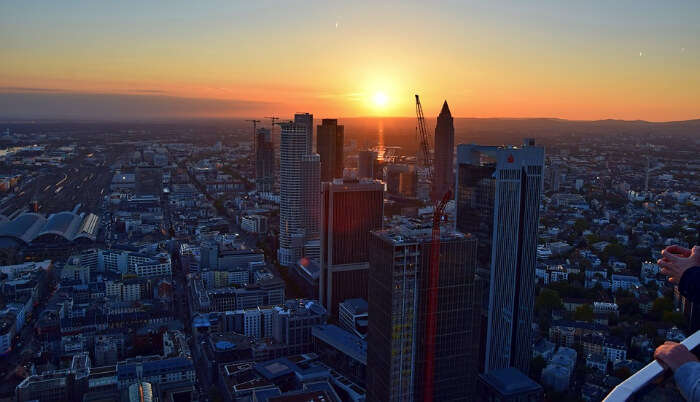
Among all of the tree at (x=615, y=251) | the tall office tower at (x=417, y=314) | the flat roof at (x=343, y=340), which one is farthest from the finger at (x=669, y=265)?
the tree at (x=615, y=251)

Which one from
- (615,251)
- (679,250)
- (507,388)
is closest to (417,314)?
(507,388)

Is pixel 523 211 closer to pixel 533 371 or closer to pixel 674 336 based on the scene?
pixel 533 371

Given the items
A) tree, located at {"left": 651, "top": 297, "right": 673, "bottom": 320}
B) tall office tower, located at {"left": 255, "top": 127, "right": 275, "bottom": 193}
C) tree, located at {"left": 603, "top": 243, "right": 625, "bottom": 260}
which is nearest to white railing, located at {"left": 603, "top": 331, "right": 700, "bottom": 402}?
tree, located at {"left": 651, "top": 297, "right": 673, "bottom": 320}

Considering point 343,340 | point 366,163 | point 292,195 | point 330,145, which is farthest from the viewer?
point 366,163

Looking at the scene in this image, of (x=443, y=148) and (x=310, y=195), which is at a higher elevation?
(x=443, y=148)

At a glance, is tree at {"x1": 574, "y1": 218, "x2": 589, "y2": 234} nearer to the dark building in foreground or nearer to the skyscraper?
the skyscraper

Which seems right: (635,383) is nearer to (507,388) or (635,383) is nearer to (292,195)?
(507,388)

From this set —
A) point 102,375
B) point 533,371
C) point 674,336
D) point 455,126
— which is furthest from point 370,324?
point 455,126

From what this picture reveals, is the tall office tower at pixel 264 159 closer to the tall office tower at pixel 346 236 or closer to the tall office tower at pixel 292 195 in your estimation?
the tall office tower at pixel 292 195
